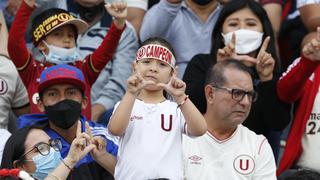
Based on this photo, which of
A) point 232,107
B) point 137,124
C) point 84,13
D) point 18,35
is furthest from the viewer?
point 84,13

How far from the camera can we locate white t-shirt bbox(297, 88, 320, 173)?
6.86m

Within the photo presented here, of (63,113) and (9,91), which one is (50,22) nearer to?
(9,91)

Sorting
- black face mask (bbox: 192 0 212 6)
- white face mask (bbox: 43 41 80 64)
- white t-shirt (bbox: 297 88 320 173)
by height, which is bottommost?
white t-shirt (bbox: 297 88 320 173)

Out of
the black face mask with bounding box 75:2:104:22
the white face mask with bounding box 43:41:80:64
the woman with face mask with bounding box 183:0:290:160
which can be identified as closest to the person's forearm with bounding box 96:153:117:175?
the woman with face mask with bounding box 183:0:290:160

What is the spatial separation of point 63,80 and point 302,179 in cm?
177

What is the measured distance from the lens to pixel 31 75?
6957 millimetres

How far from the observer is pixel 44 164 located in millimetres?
5816

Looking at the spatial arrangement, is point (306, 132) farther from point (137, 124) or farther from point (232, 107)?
point (137, 124)

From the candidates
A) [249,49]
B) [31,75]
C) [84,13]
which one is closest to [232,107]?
[249,49]

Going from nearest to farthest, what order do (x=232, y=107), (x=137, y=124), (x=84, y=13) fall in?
1. (x=137, y=124)
2. (x=232, y=107)
3. (x=84, y=13)

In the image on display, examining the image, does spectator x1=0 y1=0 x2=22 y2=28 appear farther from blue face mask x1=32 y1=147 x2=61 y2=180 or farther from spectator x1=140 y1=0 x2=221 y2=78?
blue face mask x1=32 y1=147 x2=61 y2=180

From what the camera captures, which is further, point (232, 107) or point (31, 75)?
point (31, 75)

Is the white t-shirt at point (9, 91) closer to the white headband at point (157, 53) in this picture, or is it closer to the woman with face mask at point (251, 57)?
the woman with face mask at point (251, 57)

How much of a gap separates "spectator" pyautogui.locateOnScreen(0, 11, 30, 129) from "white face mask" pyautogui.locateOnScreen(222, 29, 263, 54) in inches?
65.8
